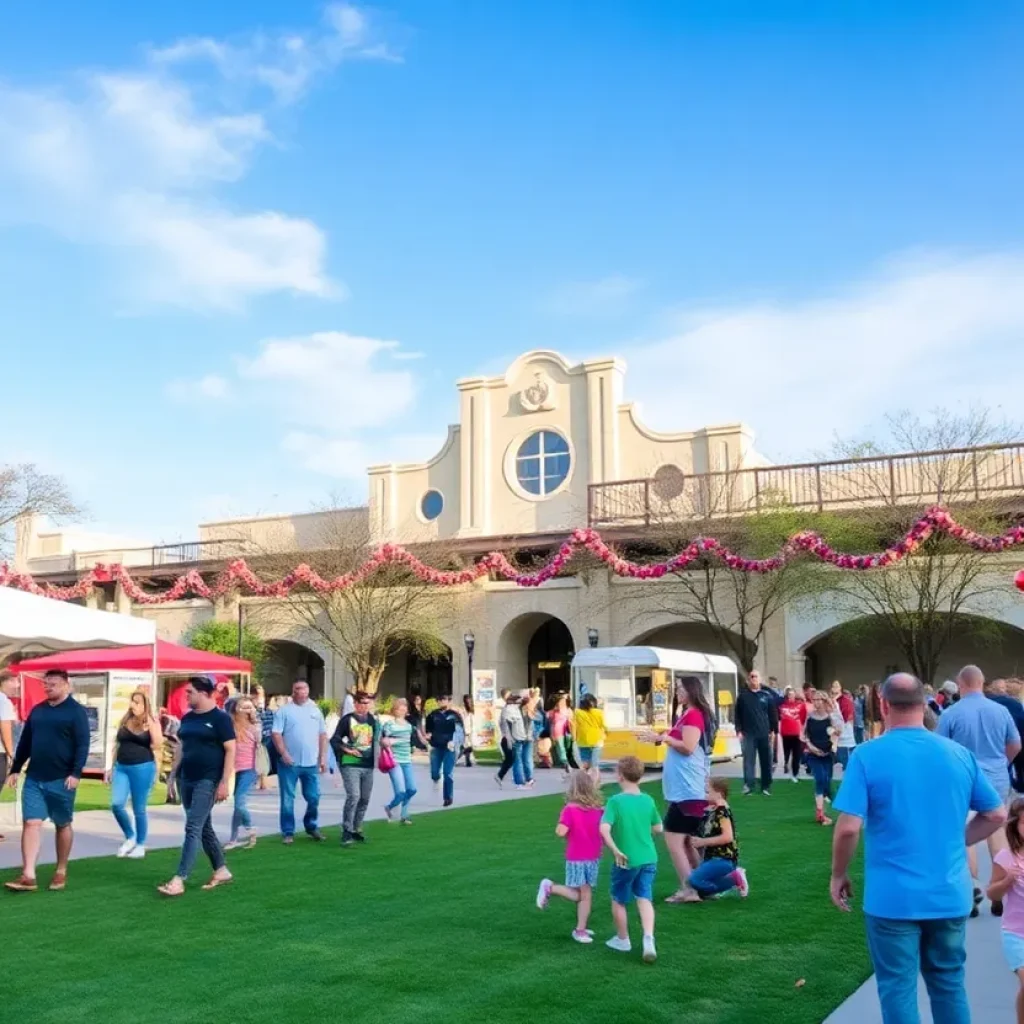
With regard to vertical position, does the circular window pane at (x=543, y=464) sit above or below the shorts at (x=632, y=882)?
above

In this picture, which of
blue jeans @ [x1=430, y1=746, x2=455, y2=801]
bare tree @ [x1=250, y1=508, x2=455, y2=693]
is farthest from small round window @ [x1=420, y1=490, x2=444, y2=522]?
blue jeans @ [x1=430, y1=746, x2=455, y2=801]

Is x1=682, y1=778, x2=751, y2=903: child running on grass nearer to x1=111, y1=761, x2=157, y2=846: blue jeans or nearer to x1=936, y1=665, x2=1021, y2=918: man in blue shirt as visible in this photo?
x1=936, y1=665, x2=1021, y2=918: man in blue shirt

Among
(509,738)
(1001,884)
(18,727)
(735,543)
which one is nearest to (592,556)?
(735,543)

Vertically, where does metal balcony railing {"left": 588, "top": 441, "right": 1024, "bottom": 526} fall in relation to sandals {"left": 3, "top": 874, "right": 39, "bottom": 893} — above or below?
above

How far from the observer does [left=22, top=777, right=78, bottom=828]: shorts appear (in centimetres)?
948

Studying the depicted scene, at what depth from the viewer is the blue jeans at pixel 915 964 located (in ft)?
14.0

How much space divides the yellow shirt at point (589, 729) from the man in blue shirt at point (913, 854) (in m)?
14.2

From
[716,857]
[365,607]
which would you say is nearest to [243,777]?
Result: [716,857]

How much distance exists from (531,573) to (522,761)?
16550 mm

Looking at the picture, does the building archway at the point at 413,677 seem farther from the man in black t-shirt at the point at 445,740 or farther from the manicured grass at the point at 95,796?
the man in black t-shirt at the point at 445,740

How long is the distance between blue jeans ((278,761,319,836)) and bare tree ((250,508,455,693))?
2420 cm

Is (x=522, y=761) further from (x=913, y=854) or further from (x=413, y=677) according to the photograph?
(x=413, y=677)

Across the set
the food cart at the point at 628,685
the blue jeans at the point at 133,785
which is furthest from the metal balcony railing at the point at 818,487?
the blue jeans at the point at 133,785

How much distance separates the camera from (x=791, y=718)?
19.5 meters
